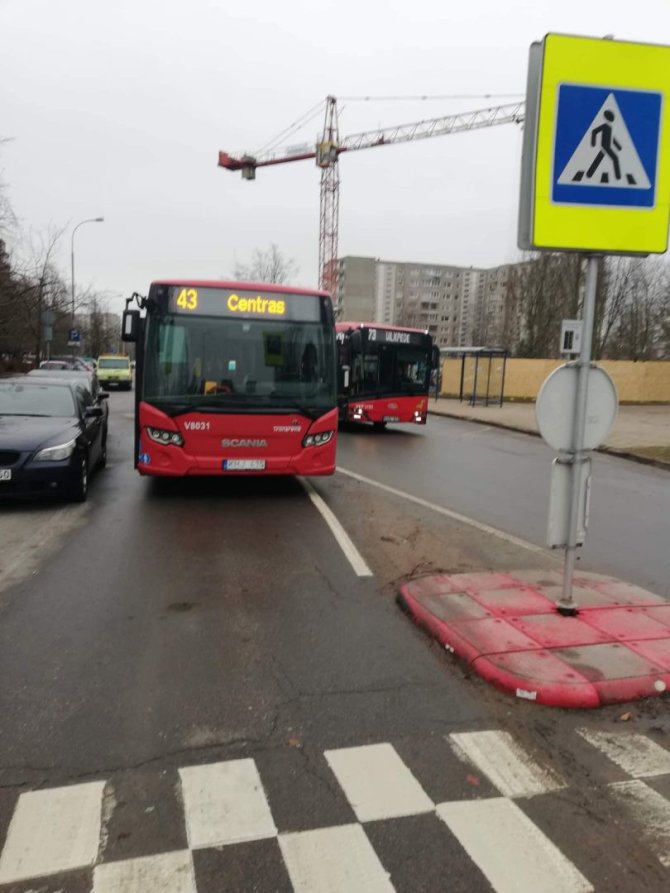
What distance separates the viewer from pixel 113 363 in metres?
42.1

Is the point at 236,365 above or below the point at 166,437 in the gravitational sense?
above

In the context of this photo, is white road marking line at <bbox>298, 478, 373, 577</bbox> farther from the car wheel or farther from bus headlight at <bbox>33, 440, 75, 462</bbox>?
bus headlight at <bbox>33, 440, 75, 462</bbox>

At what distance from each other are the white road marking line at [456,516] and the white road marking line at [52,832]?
5.32 metres

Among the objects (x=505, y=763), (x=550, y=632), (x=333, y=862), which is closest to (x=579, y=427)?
(x=550, y=632)

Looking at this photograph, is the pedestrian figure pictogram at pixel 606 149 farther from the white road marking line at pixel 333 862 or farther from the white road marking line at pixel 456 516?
the white road marking line at pixel 333 862

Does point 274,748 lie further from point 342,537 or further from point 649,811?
point 342,537

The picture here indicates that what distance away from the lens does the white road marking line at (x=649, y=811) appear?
2752mm

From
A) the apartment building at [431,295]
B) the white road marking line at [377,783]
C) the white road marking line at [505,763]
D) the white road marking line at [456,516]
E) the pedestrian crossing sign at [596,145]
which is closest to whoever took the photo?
the white road marking line at [377,783]

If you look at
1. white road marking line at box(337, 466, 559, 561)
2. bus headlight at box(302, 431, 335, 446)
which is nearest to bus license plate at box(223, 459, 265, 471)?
bus headlight at box(302, 431, 335, 446)

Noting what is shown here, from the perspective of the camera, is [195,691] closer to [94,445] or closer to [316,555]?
[316,555]

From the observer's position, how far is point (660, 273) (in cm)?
5372

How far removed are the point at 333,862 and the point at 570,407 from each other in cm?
345

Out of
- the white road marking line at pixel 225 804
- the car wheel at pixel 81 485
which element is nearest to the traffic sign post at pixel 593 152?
the white road marking line at pixel 225 804

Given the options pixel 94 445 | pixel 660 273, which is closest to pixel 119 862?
pixel 94 445
